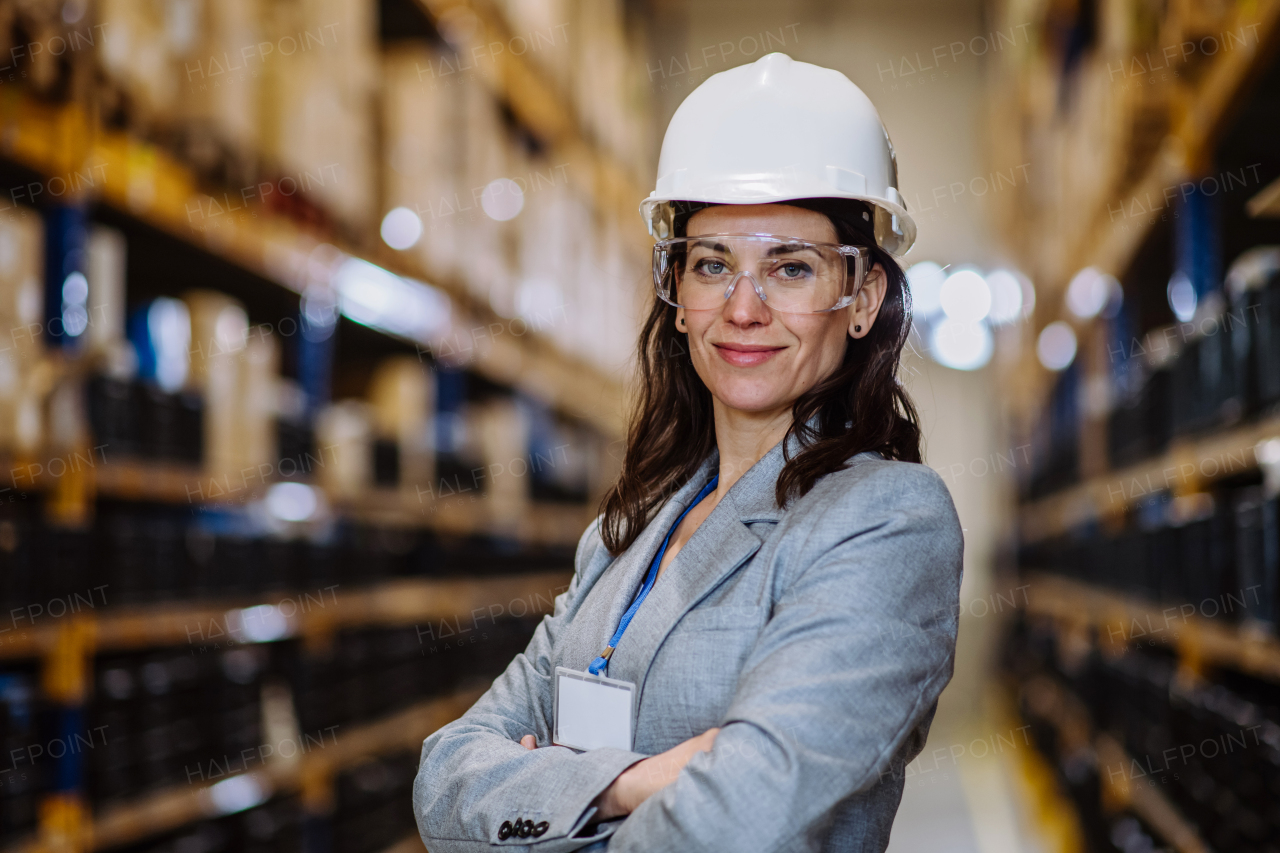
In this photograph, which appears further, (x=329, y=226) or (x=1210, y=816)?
(x=329, y=226)

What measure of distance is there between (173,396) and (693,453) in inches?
53.3

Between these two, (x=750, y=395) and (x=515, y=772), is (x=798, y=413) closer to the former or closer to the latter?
(x=750, y=395)

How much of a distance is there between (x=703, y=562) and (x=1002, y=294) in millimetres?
8980

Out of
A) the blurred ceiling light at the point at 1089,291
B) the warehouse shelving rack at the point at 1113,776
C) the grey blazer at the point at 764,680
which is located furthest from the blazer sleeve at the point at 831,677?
the blurred ceiling light at the point at 1089,291

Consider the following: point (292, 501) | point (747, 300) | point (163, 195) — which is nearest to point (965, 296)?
point (292, 501)

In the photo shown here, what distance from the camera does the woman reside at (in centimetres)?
101

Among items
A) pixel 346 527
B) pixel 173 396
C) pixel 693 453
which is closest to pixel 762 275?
pixel 693 453

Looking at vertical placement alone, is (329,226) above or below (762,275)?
above

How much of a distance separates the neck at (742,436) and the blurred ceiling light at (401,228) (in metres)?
2.14

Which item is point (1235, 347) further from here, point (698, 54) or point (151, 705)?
point (698, 54)

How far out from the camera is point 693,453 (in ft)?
4.85

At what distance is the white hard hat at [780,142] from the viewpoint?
1243 millimetres

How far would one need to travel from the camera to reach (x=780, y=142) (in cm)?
125

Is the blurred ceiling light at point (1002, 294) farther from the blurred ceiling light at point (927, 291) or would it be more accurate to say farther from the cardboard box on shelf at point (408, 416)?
the cardboard box on shelf at point (408, 416)
